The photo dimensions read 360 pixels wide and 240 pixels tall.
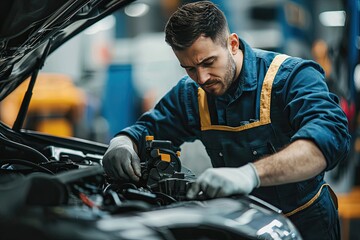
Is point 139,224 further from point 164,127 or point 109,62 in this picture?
point 109,62

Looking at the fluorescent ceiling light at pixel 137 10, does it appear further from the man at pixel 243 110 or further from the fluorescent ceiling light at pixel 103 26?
the man at pixel 243 110

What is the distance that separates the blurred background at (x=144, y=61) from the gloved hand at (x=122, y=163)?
373 centimetres


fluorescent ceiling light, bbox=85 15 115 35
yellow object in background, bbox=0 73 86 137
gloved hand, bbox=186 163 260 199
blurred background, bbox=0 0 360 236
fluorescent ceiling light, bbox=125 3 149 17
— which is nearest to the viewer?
gloved hand, bbox=186 163 260 199

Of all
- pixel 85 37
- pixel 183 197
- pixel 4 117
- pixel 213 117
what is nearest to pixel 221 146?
pixel 213 117

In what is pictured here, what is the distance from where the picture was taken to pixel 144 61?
9.87 m

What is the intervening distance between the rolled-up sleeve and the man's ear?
0.25m

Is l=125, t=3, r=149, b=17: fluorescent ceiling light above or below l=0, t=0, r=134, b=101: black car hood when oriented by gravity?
above

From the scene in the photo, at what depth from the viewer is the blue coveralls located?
7.53ft

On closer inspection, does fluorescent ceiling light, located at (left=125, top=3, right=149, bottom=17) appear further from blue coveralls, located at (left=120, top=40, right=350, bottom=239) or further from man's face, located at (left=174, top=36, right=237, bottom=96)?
man's face, located at (left=174, top=36, right=237, bottom=96)

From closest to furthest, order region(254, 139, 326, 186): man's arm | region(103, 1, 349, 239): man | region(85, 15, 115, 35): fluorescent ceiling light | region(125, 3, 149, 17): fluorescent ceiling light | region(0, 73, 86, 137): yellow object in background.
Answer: region(254, 139, 326, 186): man's arm
region(103, 1, 349, 239): man
region(0, 73, 86, 137): yellow object in background
region(125, 3, 149, 17): fluorescent ceiling light
region(85, 15, 115, 35): fluorescent ceiling light

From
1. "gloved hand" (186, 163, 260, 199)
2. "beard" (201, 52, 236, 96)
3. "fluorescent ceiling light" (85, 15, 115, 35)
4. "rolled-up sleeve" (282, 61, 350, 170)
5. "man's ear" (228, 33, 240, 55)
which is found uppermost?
"fluorescent ceiling light" (85, 15, 115, 35)

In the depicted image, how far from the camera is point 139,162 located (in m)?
2.45

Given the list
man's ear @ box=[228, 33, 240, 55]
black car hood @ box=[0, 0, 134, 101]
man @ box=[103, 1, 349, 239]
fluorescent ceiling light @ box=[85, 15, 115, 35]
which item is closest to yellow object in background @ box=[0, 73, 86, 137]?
fluorescent ceiling light @ box=[85, 15, 115, 35]

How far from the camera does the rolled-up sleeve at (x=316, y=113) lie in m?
2.01
